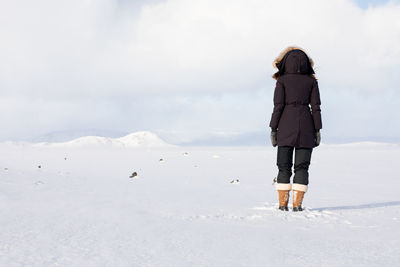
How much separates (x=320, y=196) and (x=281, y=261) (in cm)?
463

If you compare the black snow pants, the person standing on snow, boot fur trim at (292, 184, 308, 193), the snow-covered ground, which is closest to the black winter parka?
the person standing on snow

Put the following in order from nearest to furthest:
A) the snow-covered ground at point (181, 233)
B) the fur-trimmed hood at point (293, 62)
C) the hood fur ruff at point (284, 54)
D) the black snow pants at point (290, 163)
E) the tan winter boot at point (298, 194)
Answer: the snow-covered ground at point (181, 233) → the tan winter boot at point (298, 194) → the black snow pants at point (290, 163) → the fur-trimmed hood at point (293, 62) → the hood fur ruff at point (284, 54)

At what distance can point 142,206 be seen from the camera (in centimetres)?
445

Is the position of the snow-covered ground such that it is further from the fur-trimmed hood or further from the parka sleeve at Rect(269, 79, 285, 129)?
the fur-trimmed hood

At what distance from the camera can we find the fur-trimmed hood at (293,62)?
5004 mm

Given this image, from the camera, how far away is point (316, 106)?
4.95 metres

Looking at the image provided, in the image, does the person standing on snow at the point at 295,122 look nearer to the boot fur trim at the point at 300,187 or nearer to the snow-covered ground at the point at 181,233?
the boot fur trim at the point at 300,187

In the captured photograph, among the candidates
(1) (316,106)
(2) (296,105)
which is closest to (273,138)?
(2) (296,105)

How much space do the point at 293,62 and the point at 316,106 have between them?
685 millimetres

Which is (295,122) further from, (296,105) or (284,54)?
(284,54)

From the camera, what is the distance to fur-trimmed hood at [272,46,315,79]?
5004 millimetres

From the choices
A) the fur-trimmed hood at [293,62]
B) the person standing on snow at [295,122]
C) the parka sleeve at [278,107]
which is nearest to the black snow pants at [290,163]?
the person standing on snow at [295,122]

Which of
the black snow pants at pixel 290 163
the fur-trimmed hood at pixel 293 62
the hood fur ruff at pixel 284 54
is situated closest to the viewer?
the black snow pants at pixel 290 163

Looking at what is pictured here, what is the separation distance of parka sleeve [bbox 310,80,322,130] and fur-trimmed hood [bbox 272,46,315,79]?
0.27 meters
